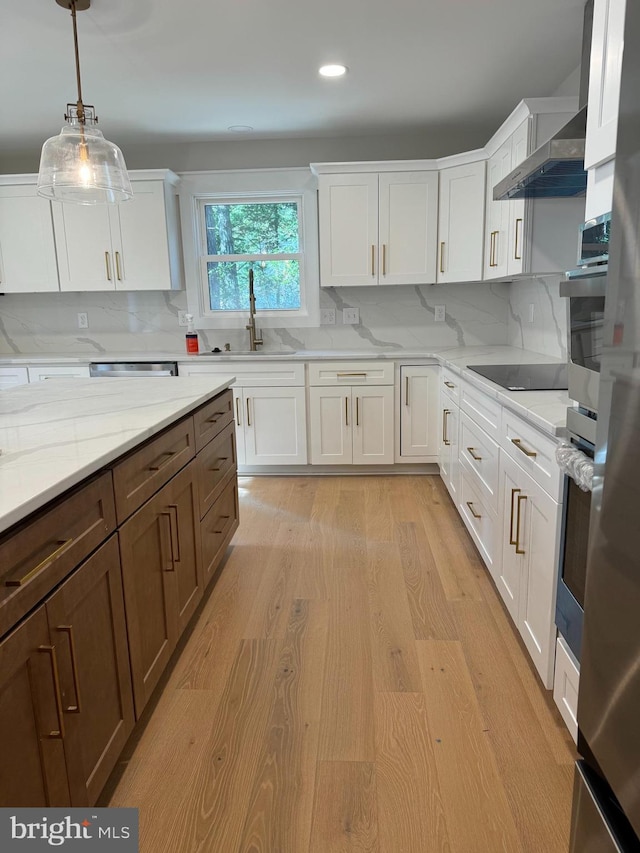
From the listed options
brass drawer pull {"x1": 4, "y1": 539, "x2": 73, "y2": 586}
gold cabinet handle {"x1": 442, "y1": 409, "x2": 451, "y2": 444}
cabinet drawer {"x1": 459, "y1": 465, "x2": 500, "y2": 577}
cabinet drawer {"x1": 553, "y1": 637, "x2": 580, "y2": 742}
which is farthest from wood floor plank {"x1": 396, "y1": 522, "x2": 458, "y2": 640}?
brass drawer pull {"x1": 4, "y1": 539, "x2": 73, "y2": 586}

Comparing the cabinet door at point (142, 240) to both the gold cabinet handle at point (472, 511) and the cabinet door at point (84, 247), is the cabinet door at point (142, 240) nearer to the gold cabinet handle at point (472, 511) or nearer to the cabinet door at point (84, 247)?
the cabinet door at point (84, 247)

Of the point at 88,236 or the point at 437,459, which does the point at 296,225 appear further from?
the point at 437,459

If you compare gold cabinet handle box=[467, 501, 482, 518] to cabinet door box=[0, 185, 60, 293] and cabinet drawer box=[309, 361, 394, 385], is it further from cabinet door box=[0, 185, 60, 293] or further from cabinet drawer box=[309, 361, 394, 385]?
cabinet door box=[0, 185, 60, 293]

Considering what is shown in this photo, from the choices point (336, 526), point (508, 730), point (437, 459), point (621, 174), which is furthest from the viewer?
point (437, 459)

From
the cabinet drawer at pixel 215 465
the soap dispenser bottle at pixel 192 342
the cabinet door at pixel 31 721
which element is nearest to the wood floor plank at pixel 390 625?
the cabinet drawer at pixel 215 465

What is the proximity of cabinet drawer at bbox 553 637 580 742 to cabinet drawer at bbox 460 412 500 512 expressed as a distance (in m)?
0.76

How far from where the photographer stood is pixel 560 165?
1961mm

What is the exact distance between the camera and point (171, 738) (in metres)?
1.68

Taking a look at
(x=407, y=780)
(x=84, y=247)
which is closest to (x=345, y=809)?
(x=407, y=780)

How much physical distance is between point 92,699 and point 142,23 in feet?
8.80

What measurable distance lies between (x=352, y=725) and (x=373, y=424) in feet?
8.25

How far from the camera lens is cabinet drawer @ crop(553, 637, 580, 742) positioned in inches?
58.9

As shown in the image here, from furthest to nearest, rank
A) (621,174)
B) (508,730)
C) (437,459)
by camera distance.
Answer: (437,459) < (508,730) < (621,174)

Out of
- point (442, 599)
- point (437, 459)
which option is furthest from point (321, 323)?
point (442, 599)
